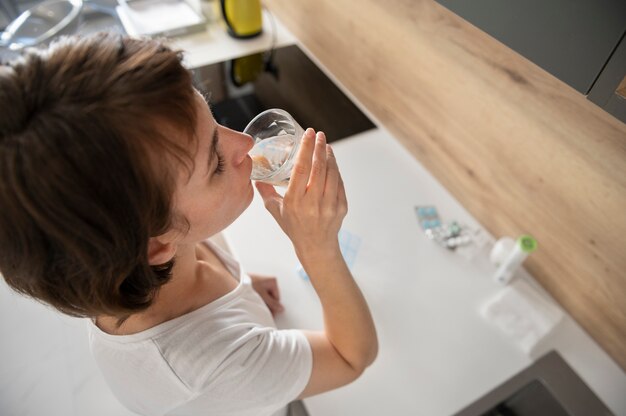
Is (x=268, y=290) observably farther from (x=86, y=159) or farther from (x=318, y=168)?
(x=86, y=159)

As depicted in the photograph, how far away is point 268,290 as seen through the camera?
93cm

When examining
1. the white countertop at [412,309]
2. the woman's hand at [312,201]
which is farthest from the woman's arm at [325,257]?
the white countertop at [412,309]

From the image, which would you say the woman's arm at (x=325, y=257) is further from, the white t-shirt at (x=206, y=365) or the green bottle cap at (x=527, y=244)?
the green bottle cap at (x=527, y=244)

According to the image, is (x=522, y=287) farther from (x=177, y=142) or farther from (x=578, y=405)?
(x=177, y=142)

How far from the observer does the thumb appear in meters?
0.71

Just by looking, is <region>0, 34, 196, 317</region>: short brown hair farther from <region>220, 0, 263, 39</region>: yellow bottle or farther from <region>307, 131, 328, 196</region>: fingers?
<region>220, 0, 263, 39</region>: yellow bottle

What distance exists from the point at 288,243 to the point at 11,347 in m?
0.68

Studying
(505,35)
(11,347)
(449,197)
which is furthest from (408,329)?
(11,347)

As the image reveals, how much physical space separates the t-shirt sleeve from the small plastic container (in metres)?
0.27

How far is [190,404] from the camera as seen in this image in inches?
26.6

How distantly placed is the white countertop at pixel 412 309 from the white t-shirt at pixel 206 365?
163 millimetres

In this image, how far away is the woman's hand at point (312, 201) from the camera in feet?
2.11

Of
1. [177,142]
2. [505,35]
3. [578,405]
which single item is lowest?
[578,405]

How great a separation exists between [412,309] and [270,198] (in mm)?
455
